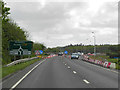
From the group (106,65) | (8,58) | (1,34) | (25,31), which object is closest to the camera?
(106,65)

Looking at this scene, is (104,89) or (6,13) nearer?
(104,89)

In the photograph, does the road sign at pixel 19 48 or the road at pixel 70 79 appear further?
the road sign at pixel 19 48

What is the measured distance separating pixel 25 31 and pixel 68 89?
7863 cm

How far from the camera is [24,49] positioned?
40125 mm

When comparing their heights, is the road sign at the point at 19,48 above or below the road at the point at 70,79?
above

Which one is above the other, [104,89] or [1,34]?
[1,34]

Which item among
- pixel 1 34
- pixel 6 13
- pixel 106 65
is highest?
pixel 6 13

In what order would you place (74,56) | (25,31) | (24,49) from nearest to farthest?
(24,49), (74,56), (25,31)

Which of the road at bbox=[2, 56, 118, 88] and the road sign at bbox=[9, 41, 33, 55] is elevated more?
the road sign at bbox=[9, 41, 33, 55]

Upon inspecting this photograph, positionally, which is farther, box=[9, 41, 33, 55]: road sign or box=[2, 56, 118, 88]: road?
box=[9, 41, 33, 55]: road sign

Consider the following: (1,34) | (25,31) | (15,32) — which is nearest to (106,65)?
(1,34)

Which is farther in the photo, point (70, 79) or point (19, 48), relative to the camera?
point (19, 48)

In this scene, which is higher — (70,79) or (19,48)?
(19,48)

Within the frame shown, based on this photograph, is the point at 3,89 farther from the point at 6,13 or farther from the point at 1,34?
the point at 6,13
